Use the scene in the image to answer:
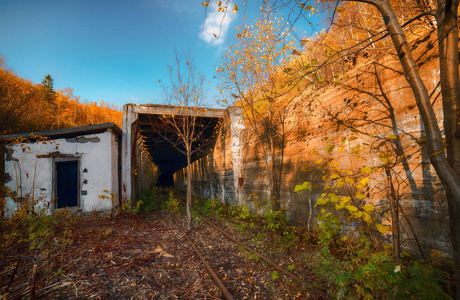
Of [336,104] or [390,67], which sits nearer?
[390,67]

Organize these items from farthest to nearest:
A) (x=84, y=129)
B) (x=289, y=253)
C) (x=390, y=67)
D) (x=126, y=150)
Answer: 1. (x=126, y=150)
2. (x=84, y=129)
3. (x=289, y=253)
4. (x=390, y=67)

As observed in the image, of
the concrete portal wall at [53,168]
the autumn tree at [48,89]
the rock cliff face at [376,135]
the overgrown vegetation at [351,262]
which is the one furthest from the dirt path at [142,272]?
the autumn tree at [48,89]

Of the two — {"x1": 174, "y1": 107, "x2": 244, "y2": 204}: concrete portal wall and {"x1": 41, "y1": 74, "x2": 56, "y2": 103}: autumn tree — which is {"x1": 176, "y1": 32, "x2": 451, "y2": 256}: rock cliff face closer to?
{"x1": 174, "y1": 107, "x2": 244, "y2": 204}: concrete portal wall

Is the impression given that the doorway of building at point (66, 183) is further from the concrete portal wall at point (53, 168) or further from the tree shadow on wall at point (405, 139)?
the tree shadow on wall at point (405, 139)

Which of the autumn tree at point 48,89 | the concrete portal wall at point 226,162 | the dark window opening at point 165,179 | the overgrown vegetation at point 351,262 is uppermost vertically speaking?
the autumn tree at point 48,89

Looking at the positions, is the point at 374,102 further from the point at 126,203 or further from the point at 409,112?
the point at 126,203

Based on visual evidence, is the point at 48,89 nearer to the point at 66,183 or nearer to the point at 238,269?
the point at 66,183

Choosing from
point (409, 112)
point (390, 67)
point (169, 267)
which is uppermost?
point (390, 67)

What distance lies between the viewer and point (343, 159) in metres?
5.00

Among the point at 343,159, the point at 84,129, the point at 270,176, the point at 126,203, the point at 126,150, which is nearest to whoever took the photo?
the point at 343,159

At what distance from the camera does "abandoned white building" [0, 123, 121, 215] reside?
863cm

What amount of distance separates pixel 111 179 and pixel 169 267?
248 inches

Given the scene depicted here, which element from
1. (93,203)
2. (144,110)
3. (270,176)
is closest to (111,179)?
(93,203)

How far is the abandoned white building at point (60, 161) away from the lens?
863cm
